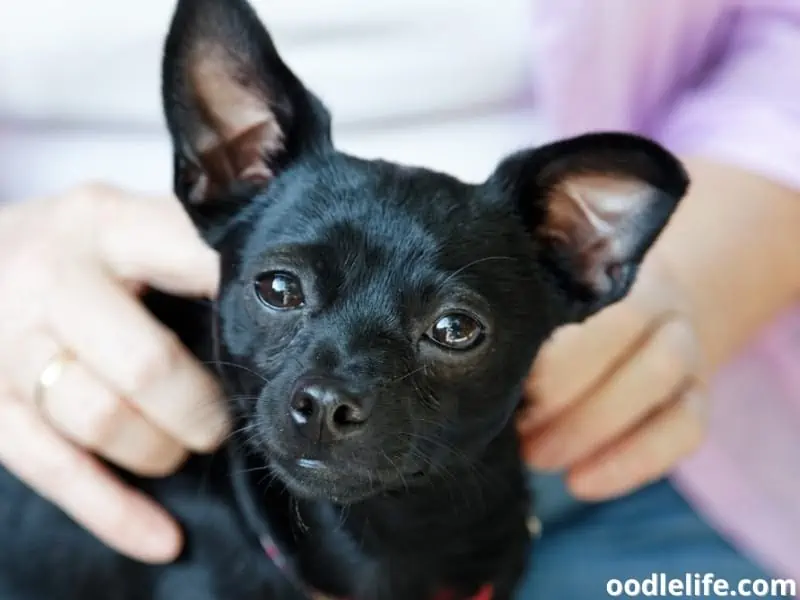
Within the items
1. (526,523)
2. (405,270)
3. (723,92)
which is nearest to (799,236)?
(723,92)

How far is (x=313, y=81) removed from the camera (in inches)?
46.2

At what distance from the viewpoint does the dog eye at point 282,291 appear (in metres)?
0.86

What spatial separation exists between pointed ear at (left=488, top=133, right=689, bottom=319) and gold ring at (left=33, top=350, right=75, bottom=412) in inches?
17.7

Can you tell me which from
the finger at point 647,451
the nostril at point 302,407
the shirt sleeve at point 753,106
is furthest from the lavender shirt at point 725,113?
the nostril at point 302,407

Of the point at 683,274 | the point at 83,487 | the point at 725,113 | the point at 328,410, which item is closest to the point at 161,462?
the point at 83,487

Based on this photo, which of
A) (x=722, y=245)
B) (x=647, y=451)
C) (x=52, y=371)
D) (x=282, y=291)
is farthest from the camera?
(x=722, y=245)

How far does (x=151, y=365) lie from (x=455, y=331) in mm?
302

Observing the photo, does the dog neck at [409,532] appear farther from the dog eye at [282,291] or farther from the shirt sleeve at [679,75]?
the shirt sleeve at [679,75]

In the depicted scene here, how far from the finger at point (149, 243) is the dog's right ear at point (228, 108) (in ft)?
0.20

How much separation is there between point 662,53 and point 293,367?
0.68 m

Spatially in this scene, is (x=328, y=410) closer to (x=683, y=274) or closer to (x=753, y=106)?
(x=683, y=274)

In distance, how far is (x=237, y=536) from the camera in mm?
1017

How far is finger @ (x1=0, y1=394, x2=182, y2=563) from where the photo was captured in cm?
98

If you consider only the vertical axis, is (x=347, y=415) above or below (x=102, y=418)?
above
